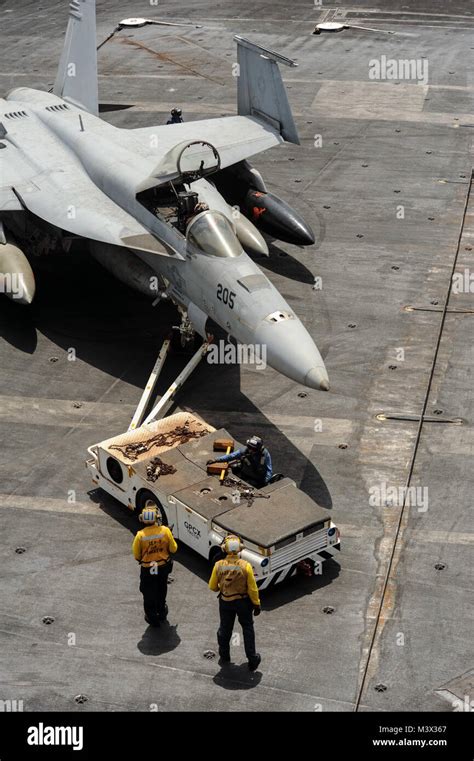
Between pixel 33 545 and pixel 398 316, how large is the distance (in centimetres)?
1056

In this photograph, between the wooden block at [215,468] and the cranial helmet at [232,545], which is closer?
the cranial helmet at [232,545]

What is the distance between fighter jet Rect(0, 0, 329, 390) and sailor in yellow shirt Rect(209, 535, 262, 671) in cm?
431

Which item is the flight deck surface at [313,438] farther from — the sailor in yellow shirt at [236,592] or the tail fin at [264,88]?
the tail fin at [264,88]

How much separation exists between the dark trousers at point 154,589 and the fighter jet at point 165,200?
437 cm

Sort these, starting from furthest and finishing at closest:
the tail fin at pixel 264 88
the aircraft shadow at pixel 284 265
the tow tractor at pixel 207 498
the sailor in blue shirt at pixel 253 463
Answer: the tail fin at pixel 264 88, the aircraft shadow at pixel 284 265, the sailor in blue shirt at pixel 253 463, the tow tractor at pixel 207 498

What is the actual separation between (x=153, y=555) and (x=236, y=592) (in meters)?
1.42

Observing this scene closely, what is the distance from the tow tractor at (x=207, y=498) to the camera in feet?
55.2

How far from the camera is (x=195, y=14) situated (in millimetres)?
49844

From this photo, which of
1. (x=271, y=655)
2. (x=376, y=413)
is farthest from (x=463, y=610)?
(x=376, y=413)

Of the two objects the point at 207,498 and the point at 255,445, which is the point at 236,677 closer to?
the point at 207,498

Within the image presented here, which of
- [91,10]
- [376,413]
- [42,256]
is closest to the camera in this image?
[376,413]

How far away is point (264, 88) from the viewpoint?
29.6m

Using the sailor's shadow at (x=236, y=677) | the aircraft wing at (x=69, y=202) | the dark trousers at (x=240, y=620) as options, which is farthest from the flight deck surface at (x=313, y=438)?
the aircraft wing at (x=69, y=202)
